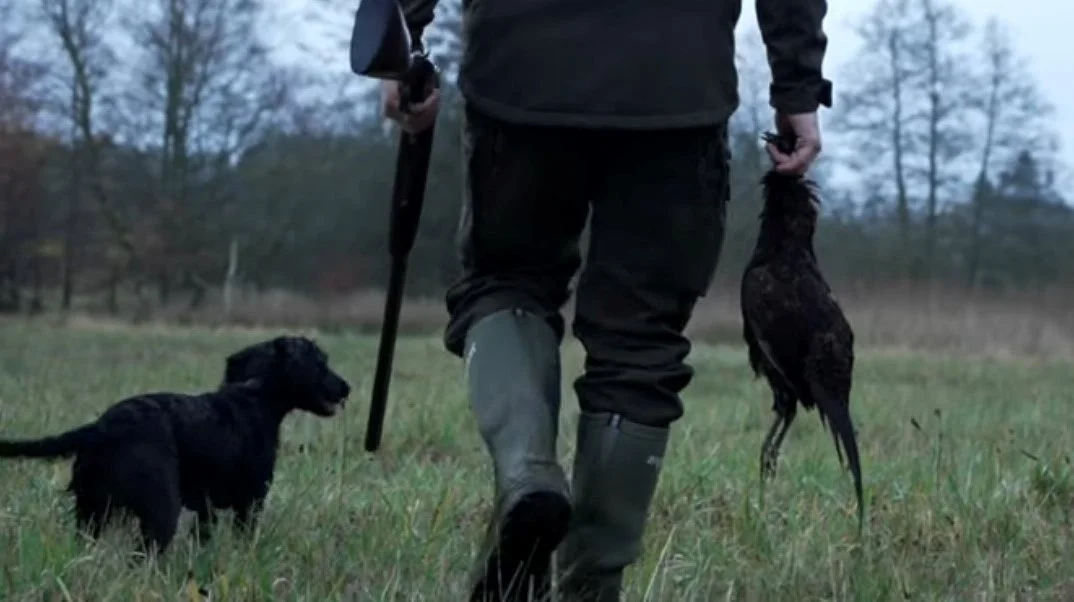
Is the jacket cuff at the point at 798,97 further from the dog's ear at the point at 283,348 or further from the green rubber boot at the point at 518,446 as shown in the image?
the dog's ear at the point at 283,348

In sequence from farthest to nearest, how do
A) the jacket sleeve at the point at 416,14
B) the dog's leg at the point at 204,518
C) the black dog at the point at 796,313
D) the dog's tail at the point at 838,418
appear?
the dog's leg at the point at 204,518
the dog's tail at the point at 838,418
the black dog at the point at 796,313
the jacket sleeve at the point at 416,14

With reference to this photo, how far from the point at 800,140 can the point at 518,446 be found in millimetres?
889

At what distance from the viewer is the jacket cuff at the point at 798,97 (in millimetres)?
2887

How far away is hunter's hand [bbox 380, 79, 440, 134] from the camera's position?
2727 millimetres

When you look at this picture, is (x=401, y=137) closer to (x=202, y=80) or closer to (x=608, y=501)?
(x=608, y=501)

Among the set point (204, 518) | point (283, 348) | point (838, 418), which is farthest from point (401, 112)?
→ point (283, 348)

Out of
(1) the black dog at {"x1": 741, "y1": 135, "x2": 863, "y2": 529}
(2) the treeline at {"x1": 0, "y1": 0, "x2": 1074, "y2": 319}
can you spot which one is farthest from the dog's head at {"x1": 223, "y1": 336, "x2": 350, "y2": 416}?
(2) the treeline at {"x1": 0, "y1": 0, "x2": 1074, "y2": 319}

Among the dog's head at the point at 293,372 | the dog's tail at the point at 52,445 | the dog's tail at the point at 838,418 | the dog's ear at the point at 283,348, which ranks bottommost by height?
the dog's tail at the point at 52,445

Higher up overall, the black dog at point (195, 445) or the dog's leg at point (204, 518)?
the black dog at point (195, 445)

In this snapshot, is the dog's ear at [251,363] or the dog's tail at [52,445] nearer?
the dog's tail at [52,445]

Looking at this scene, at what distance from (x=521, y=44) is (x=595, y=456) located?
30.8 inches

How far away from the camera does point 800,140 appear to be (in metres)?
2.94

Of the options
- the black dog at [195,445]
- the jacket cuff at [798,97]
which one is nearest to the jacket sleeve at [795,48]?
the jacket cuff at [798,97]

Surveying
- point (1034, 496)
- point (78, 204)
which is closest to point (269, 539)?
point (1034, 496)
